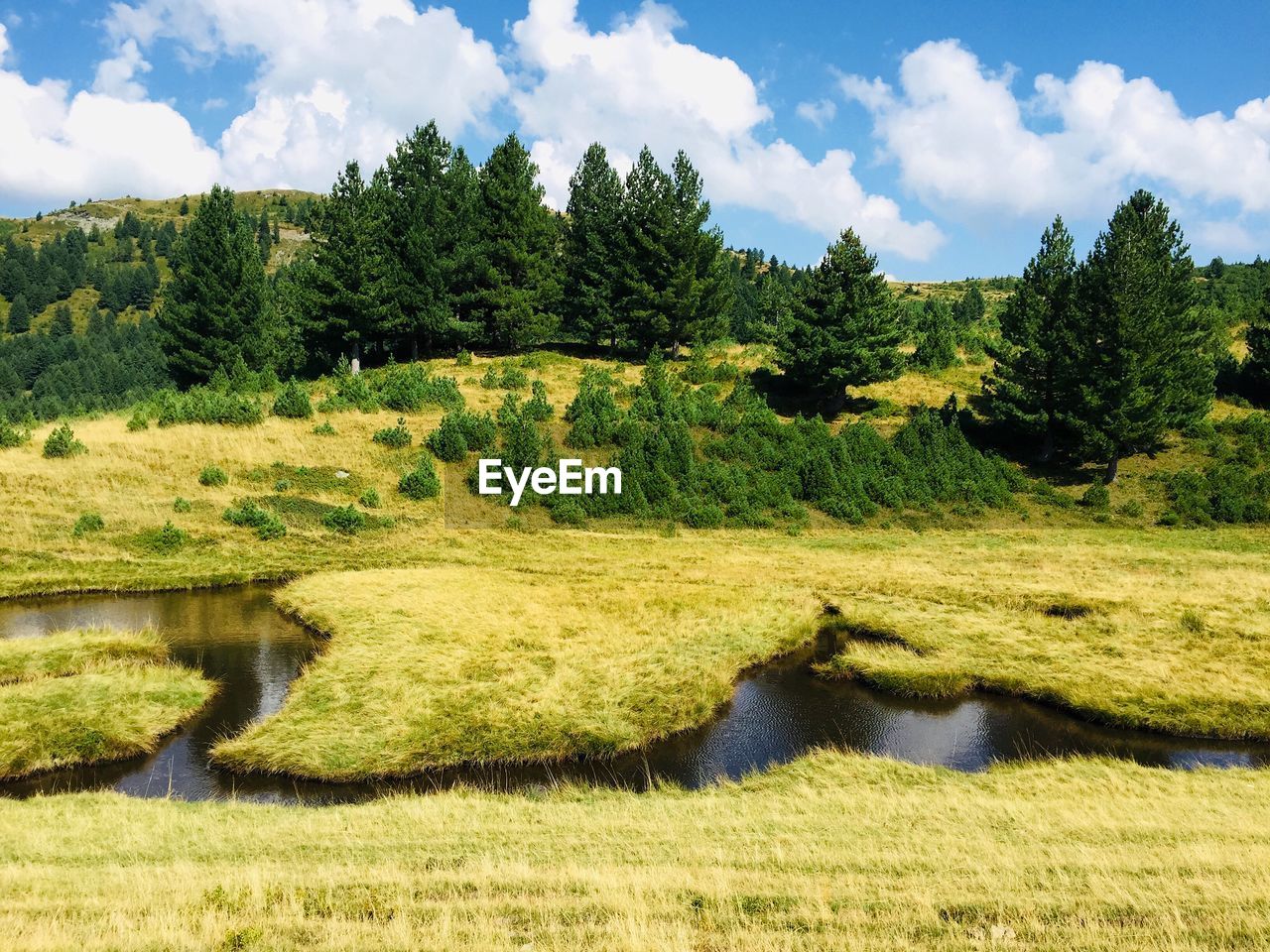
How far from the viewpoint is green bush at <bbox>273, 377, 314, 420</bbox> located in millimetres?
44719

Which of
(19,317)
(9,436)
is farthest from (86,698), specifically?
(19,317)

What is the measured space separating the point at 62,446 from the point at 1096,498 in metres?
54.3

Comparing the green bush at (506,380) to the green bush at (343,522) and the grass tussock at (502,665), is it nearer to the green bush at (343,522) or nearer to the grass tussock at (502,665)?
the green bush at (343,522)

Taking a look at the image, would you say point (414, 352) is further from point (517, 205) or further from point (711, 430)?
point (711, 430)

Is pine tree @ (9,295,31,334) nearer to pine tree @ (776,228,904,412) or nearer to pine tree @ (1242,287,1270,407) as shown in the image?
pine tree @ (776,228,904,412)

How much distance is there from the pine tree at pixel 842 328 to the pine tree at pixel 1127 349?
11.1 m

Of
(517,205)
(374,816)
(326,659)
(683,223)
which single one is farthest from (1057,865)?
(517,205)

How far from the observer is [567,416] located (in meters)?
46.2

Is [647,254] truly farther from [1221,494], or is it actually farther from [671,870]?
[671,870]

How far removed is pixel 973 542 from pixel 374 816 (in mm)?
32736

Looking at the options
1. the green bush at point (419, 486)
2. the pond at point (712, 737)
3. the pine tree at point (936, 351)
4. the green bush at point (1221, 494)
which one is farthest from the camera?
the pine tree at point (936, 351)

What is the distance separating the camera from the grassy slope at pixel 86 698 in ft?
49.7

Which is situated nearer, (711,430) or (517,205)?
(711,430)

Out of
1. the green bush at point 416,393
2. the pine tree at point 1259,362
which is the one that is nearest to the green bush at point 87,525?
the green bush at point 416,393
